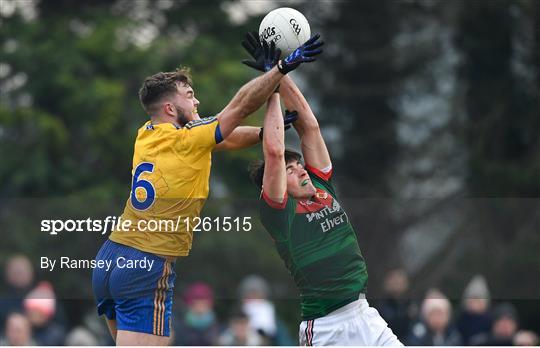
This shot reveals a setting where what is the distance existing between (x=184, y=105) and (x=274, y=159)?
0.79 metres

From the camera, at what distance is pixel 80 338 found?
12.9m

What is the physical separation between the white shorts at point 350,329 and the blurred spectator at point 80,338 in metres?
4.36

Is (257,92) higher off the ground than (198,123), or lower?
higher

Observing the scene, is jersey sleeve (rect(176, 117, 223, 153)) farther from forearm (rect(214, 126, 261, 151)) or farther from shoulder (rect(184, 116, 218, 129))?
forearm (rect(214, 126, 261, 151))

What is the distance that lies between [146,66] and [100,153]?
5.02ft

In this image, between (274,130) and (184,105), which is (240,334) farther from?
(274,130)

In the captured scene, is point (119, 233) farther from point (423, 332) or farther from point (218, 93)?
point (218, 93)

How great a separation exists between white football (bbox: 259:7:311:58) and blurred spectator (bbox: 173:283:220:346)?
14.3ft

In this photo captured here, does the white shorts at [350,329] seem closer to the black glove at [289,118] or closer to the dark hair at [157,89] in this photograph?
the black glove at [289,118]

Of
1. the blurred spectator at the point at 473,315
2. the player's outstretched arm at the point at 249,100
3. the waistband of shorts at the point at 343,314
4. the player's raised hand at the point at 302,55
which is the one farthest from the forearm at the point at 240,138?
the blurred spectator at the point at 473,315

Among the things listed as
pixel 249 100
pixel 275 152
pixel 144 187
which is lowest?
pixel 144 187

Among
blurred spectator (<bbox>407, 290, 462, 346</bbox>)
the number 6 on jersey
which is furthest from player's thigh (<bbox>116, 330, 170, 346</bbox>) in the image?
blurred spectator (<bbox>407, 290, 462, 346</bbox>)

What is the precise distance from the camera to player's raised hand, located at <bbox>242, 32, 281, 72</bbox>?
862cm

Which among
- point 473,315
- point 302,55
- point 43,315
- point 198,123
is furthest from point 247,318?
point 302,55
